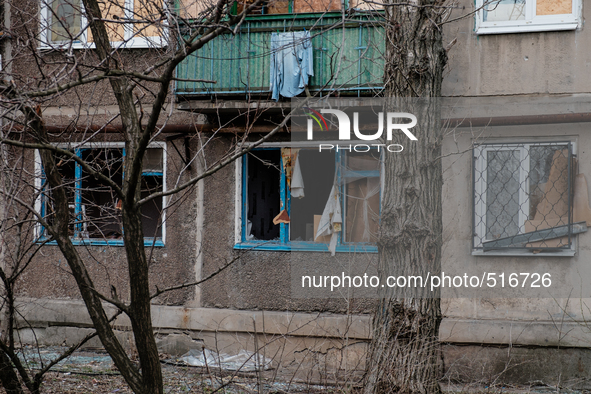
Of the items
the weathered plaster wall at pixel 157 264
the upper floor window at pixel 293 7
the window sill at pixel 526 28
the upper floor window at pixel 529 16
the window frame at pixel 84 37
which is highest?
the upper floor window at pixel 293 7

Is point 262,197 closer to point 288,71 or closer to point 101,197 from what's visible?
point 288,71

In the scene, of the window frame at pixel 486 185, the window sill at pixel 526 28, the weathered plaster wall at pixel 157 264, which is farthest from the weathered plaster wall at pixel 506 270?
the weathered plaster wall at pixel 157 264

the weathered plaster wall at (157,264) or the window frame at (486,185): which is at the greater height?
the window frame at (486,185)

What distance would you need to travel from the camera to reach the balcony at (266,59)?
636 cm

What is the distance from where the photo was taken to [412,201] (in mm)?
4344

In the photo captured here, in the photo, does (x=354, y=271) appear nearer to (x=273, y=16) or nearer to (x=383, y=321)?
(x=383, y=321)

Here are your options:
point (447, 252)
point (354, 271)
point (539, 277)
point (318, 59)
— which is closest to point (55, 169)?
point (318, 59)

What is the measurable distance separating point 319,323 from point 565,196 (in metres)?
3.31

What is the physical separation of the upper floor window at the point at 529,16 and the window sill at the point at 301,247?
9.91 feet

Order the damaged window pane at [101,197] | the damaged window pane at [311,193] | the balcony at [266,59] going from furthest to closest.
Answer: the damaged window pane at [311,193] → the balcony at [266,59] → the damaged window pane at [101,197]

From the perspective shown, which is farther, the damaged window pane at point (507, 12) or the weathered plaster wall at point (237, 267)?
the weathered plaster wall at point (237, 267)

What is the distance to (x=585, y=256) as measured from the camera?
21.0 feet

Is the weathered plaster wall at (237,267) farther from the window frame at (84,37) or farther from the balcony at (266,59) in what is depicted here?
the window frame at (84,37)

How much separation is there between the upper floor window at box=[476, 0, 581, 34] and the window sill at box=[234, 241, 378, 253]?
3.02 m
